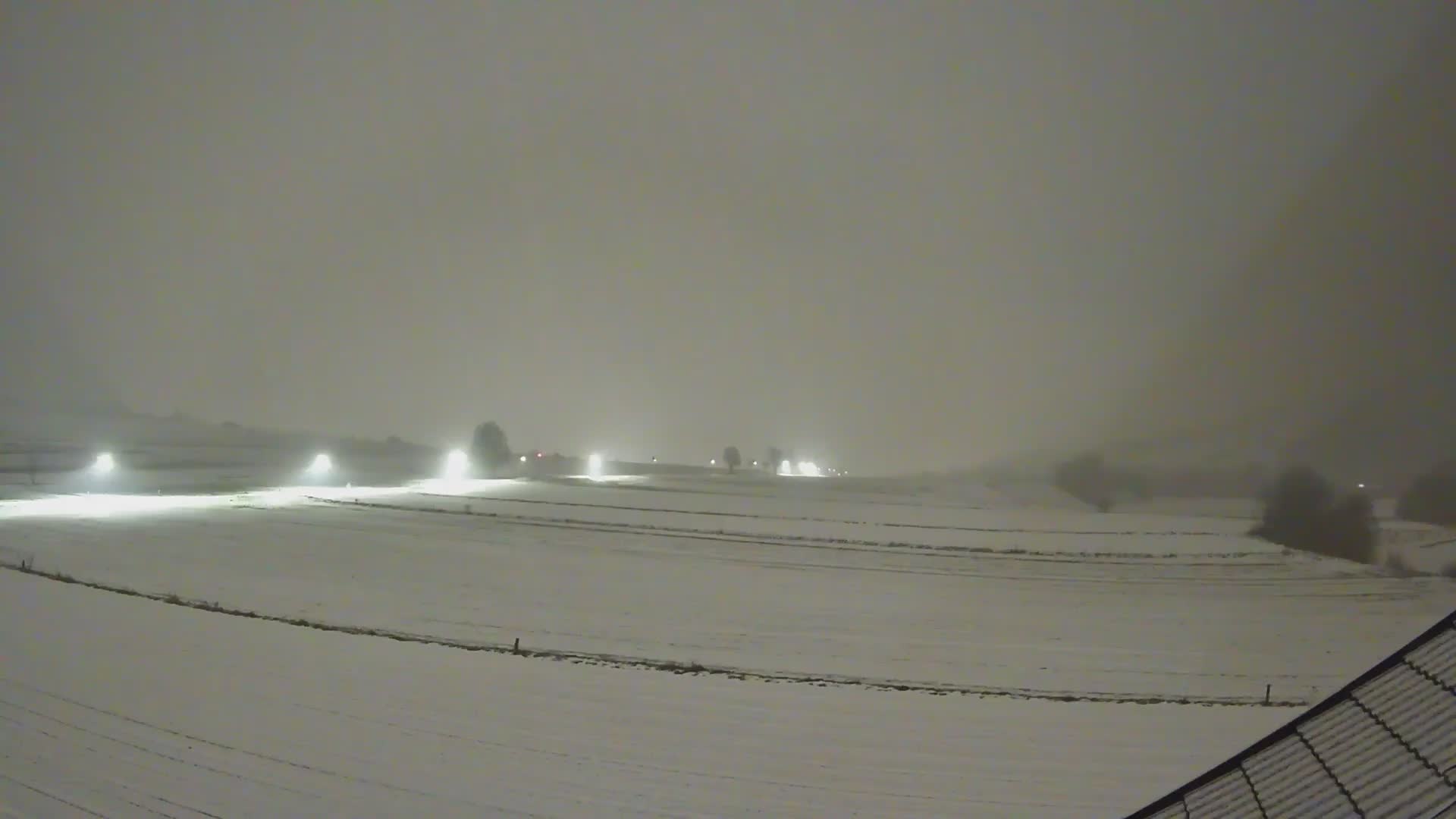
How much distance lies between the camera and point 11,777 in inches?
363

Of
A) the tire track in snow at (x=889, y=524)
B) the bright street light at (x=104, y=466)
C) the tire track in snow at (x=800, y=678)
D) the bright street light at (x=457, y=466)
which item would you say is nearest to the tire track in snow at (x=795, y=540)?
the tire track in snow at (x=889, y=524)

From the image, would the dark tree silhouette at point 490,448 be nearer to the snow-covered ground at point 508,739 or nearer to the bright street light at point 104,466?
the bright street light at point 104,466

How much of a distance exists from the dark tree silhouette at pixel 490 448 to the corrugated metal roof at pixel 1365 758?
83.9 metres

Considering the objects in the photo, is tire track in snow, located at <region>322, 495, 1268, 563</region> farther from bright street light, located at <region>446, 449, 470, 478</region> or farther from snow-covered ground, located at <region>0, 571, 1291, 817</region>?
bright street light, located at <region>446, 449, 470, 478</region>

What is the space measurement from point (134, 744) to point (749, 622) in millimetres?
12869

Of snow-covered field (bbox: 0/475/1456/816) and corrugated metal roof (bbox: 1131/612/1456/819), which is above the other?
corrugated metal roof (bbox: 1131/612/1456/819)

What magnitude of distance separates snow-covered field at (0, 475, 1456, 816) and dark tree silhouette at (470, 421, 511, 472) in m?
49.1

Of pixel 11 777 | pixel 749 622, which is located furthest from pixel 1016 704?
pixel 11 777

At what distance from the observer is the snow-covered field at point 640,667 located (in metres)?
9.96

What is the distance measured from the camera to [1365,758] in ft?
9.91

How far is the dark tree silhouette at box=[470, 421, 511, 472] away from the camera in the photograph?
84.4 metres

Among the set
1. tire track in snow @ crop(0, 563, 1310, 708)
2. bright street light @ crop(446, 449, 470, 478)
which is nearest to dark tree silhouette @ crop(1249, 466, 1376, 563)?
tire track in snow @ crop(0, 563, 1310, 708)

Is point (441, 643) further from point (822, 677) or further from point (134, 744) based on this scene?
point (822, 677)

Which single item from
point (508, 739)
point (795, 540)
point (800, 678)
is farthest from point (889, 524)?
point (508, 739)
